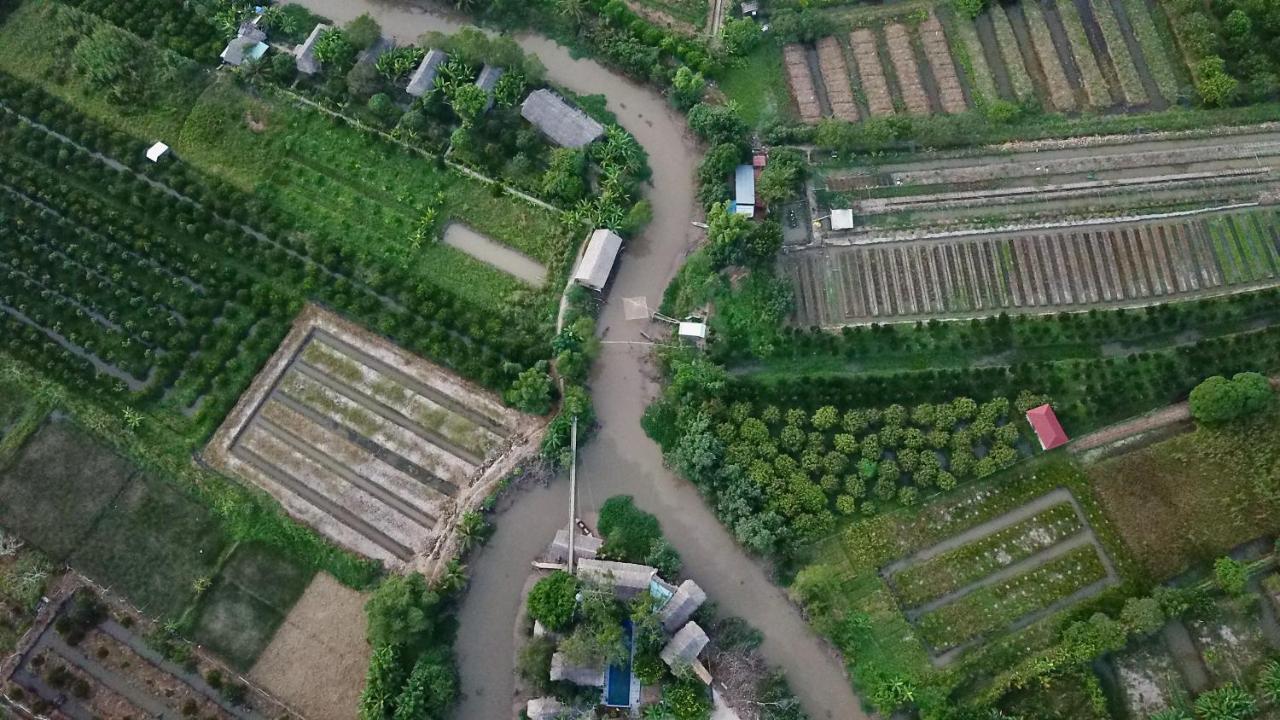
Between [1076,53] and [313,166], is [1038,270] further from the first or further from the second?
[313,166]

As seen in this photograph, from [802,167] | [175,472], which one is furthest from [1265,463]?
[175,472]

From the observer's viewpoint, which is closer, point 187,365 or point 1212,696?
point 1212,696

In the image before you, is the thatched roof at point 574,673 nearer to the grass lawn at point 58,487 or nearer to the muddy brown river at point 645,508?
the muddy brown river at point 645,508

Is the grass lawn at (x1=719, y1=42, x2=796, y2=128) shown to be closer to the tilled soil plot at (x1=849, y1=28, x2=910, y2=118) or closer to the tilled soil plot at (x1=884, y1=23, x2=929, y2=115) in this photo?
the tilled soil plot at (x1=849, y1=28, x2=910, y2=118)

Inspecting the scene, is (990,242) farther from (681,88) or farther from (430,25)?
(430,25)

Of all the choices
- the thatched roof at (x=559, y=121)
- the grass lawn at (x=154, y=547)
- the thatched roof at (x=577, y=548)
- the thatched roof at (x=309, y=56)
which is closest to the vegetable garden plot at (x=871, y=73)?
the thatched roof at (x=559, y=121)

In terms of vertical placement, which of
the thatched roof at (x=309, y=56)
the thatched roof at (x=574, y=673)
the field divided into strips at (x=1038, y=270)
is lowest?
the thatched roof at (x=574, y=673)
